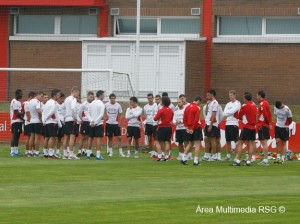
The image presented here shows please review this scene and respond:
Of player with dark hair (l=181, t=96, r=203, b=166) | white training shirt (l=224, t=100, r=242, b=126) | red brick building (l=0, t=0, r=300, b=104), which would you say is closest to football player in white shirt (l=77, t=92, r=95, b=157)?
player with dark hair (l=181, t=96, r=203, b=166)

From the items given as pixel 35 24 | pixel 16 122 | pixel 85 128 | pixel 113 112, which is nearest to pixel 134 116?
pixel 113 112

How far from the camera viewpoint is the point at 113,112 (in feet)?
119

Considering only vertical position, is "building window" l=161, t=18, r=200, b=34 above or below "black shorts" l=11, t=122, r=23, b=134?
above

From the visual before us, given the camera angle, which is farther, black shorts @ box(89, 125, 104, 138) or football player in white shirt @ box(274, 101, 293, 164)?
football player in white shirt @ box(274, 101, 293, 164)

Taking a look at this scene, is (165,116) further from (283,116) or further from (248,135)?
(283,116)

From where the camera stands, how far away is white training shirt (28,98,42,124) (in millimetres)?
35000

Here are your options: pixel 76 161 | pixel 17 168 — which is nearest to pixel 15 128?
pixel 76 161

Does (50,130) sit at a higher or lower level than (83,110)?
lower

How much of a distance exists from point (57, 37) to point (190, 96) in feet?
23.4

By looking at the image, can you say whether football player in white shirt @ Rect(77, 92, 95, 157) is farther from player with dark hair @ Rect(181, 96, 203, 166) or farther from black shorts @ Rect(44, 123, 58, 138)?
player with dark hair @ Rect(181, 96, 203, 166)

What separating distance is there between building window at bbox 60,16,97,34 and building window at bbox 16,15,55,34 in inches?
22.4

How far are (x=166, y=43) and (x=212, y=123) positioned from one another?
15.4 metres

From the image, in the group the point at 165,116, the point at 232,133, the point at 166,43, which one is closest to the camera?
the point at 165,116

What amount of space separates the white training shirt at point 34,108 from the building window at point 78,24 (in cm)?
1707
